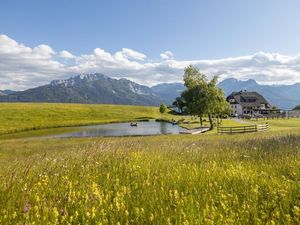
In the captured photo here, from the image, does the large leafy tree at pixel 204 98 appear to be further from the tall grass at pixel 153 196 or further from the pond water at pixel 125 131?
the tall grass at pixel 153 196

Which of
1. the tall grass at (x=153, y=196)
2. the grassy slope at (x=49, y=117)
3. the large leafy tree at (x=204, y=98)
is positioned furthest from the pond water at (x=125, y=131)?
the tall grass at (x=153, y=196)

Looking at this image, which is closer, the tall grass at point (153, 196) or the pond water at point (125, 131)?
the tall grass at point (153, 196)

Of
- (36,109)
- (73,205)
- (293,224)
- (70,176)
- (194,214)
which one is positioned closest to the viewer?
(293,224)

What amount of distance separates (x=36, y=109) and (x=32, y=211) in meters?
158

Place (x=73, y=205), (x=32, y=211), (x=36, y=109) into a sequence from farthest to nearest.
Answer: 1. (x=36, y=109)
2. (x=73, y=205)
3. (x=32, y=211)

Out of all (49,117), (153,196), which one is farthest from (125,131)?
(153,196)

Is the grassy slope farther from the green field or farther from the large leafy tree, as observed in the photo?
the green field

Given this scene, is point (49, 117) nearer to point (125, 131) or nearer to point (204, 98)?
point (125, 131)

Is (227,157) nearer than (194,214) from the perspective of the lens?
No

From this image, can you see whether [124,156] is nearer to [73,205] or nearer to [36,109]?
[73,205]

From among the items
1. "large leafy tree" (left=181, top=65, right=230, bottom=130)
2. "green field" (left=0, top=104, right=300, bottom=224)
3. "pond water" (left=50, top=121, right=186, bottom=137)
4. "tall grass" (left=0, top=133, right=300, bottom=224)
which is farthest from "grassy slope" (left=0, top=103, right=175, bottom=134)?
"tall grass" (left=0, top=133, right=300, bottom=224)

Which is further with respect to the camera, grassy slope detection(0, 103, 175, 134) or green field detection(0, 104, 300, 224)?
grassy slope detection(0, 103, 175, 134)

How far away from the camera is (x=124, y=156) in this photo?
8.84 metres

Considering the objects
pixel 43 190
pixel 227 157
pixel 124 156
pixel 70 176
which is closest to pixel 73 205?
pixel 43 190
